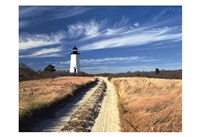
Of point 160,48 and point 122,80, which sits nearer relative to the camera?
point 160,48

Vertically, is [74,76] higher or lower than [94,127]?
higher

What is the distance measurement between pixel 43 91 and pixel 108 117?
1.36 m

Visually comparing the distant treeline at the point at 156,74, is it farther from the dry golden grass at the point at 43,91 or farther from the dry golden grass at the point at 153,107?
the dry golden grass at the point at 43,91

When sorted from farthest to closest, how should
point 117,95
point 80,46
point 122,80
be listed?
point 117,95 → point 122,80 → point 80,46

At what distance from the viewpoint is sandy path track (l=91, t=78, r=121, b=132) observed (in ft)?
26.5

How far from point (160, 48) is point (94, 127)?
1.91 meters

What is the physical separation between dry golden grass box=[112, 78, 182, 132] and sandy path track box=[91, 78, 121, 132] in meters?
0.13

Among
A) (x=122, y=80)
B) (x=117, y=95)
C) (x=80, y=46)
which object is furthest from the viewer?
(x=117, y=95)

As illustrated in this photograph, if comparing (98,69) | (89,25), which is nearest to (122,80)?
(98,69)

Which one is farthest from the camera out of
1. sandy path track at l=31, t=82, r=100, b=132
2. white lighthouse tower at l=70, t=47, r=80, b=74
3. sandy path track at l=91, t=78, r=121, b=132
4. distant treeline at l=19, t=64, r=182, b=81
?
white lighthouse tower at l=70, t=47, r=80, b=74

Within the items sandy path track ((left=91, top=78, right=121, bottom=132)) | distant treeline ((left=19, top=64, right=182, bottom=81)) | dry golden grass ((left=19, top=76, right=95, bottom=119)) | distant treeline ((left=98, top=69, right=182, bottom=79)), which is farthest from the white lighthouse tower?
sandy path track ((left=91, top=78, right=121, bottom=132))

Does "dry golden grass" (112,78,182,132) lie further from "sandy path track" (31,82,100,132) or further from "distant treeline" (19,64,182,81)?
"sandy path track" (31,82,100,132)
